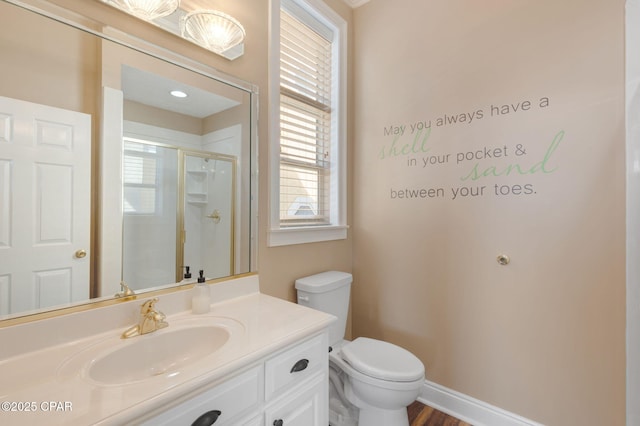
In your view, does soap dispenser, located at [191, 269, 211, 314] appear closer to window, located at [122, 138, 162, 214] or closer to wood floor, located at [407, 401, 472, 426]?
window, located at [122, 138, 162, 214]

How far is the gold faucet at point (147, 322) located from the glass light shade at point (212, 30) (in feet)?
3.66

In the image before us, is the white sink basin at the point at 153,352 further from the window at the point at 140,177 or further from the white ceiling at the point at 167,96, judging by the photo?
the white ceiling at the point at 167,96

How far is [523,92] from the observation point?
4.83 feet

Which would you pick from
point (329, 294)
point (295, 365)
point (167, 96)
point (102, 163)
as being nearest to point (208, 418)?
point (295, 365)

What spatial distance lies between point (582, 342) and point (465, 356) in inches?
21.9

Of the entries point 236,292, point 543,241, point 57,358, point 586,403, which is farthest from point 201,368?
point 586,403

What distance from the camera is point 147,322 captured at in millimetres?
968

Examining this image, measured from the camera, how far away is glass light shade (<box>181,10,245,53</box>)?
1.22 meters

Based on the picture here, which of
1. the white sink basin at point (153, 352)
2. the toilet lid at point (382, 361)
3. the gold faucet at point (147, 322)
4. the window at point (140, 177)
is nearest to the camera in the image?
the white sink basin at point (153, 352)

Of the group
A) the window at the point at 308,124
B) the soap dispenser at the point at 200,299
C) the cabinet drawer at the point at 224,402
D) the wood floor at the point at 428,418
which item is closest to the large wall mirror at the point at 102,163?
the soap dispenser at the point at 200,299

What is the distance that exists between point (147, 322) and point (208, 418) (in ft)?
1.38

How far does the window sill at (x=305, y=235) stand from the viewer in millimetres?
1591

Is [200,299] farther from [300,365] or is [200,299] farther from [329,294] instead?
[329,294]

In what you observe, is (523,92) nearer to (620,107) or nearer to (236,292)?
(620,107)
